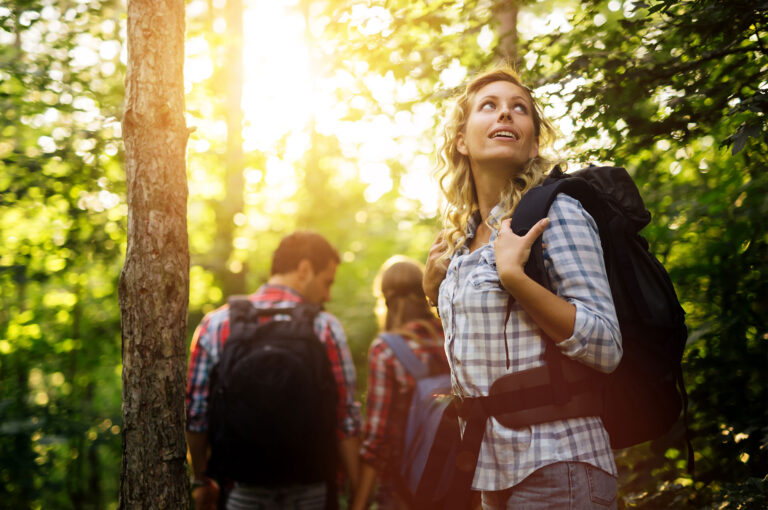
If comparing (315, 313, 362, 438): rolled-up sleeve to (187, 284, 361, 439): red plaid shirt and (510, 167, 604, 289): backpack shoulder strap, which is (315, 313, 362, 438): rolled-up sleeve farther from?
(510, 167, 604, 289): backpack shoulder strap

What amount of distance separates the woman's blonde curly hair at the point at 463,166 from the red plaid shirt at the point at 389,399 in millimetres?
1087

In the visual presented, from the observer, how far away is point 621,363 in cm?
168

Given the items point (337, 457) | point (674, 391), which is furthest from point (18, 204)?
point (674, 391)

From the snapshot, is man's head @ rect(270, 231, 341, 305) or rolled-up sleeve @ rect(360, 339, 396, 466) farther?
man's head @ rect(270, 231, 341, 305)

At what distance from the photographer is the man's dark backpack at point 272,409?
286 cm

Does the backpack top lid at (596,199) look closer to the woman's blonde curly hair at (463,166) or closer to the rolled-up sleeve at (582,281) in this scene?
the rolled-up sleeve at (582,281)

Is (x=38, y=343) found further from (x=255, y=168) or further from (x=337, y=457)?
(x=337, y=457)

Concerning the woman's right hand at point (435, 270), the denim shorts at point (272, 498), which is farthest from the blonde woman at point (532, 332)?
the denim shorts at point (272, 498)

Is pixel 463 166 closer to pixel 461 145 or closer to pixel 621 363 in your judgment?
pixel 461 145

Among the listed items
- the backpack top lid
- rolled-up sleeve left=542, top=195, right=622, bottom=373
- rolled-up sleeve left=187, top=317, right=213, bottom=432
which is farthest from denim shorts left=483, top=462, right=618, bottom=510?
rolled-up sleeve left=187, top=317, right=213, bottom=432

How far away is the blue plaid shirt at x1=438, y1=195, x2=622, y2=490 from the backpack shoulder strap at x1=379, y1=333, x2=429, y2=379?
1.30 metres

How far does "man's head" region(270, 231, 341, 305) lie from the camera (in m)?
3.56

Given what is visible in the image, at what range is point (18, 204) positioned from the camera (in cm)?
345

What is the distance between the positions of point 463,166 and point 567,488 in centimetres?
138
